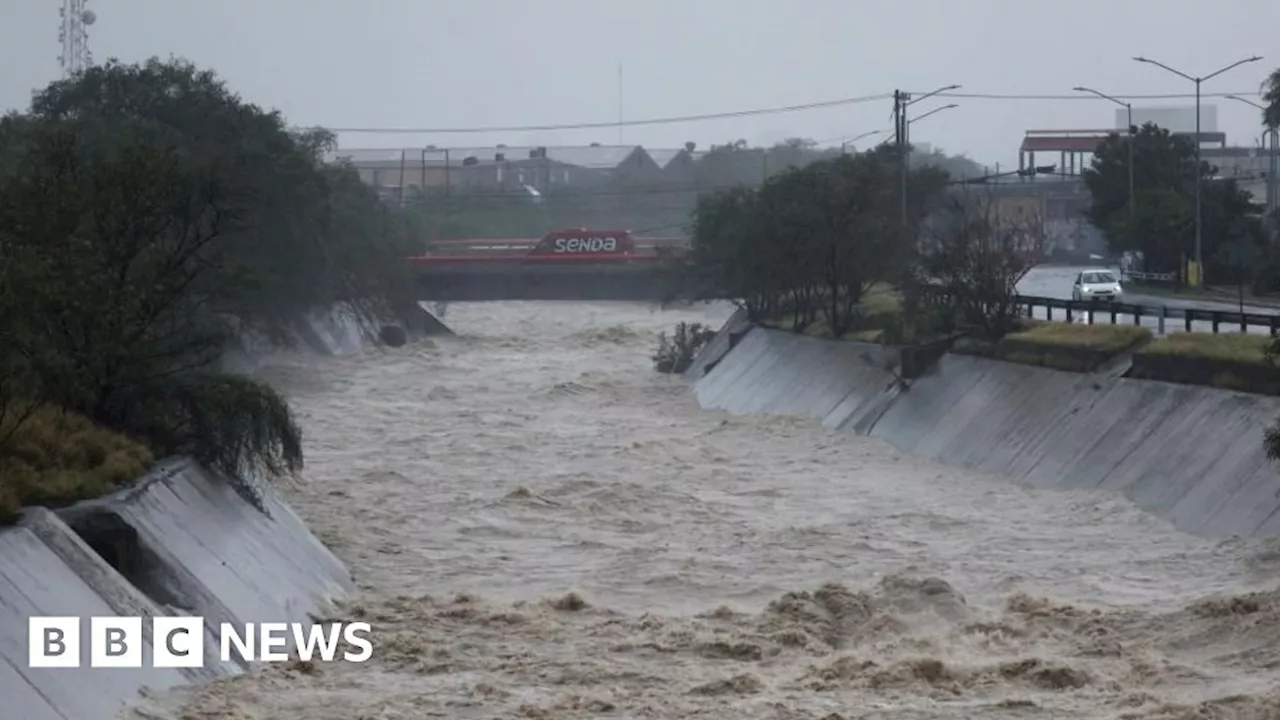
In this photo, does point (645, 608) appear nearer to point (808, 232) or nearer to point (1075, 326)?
point (1075, 326)

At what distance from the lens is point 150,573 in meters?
22.7

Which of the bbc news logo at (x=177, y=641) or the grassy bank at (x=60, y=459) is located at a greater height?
the grassy bank at (x=60, y=459)

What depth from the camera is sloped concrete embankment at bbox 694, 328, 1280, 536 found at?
1283 inches

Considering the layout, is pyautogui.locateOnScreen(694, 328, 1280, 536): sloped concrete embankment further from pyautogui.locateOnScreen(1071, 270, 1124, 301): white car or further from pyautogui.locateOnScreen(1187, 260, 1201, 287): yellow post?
pyautogui.locateOnScreen(1187, 260, 1201, 287): yellow post

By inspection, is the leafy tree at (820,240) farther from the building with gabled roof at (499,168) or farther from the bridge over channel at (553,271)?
the building with gabled roof at (499,168)

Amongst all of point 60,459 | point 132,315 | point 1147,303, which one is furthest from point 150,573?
point 1147,303

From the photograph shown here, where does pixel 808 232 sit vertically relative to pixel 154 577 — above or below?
above

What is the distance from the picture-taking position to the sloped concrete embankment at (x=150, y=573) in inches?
722

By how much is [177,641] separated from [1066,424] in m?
23.3

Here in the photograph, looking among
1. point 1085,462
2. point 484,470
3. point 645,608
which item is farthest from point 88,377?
point 1085,462

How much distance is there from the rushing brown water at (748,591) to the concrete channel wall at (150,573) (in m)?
0.60

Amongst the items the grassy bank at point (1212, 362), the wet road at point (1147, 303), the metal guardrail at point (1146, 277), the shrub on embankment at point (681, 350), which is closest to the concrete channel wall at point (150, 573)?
the grassy bank at point (1212, 362)

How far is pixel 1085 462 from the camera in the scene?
37562mm

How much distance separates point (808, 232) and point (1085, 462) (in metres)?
26.1
